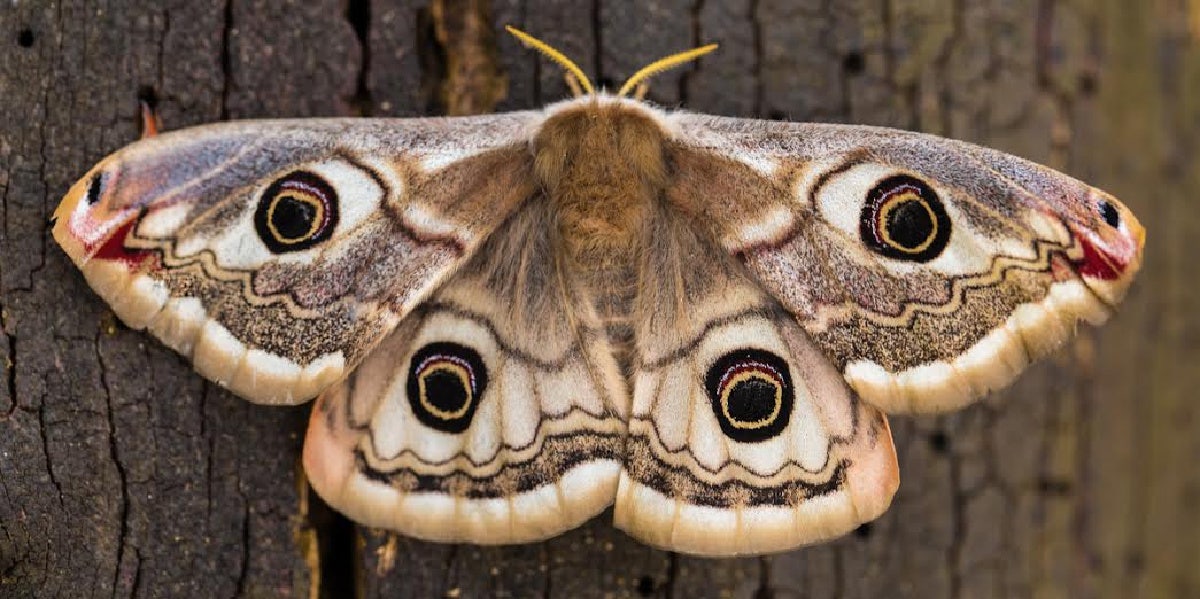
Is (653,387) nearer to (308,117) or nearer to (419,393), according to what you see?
(419,393)

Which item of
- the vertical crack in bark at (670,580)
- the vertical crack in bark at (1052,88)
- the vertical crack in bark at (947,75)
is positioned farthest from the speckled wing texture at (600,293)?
the vertical crack in bark at (1052,88)

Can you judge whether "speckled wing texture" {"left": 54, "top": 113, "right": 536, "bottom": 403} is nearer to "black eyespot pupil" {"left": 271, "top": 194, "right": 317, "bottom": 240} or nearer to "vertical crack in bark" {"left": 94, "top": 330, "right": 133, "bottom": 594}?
"black eyespot pupil" {"left": 271, "top": 194, "right": 317, "bottom": 240}

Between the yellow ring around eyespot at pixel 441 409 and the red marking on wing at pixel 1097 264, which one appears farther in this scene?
the yellow ring around eyespot at pixel 441 409

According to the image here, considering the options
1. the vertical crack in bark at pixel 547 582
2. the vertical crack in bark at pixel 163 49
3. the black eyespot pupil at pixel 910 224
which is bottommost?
the vertical crack in bark at pixel 547 582

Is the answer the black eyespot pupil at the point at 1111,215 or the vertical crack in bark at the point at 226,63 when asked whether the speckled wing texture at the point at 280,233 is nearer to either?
the vertical crack in bark at the point at 226,63

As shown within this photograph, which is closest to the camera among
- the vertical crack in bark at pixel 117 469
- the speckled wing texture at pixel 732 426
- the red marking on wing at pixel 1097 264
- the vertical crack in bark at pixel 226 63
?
the red marking on wing at pixel 1097 264

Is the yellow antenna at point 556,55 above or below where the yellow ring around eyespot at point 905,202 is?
above

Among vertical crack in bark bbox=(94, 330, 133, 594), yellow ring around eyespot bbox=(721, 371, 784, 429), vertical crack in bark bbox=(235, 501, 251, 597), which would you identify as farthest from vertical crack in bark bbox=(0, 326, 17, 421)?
yellow ring around eyespot bbox=(721, 371, 784, 429)
